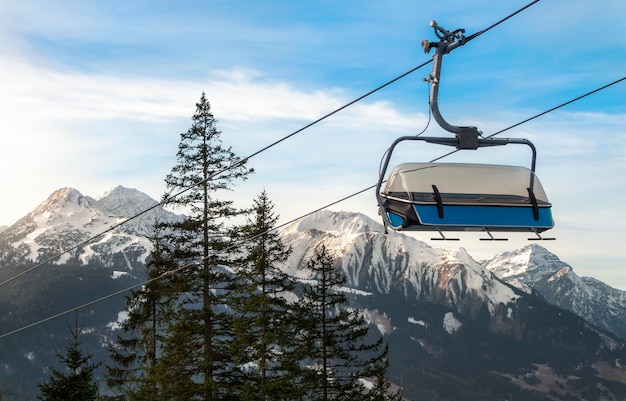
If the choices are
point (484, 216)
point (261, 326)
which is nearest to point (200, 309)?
point (261, 326)

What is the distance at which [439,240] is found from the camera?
1206cm

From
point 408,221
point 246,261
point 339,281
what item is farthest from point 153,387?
point 408,221

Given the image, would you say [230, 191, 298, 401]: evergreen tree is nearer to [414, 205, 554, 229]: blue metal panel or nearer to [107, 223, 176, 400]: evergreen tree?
[107, 223, 176, 400]: evergreen tree

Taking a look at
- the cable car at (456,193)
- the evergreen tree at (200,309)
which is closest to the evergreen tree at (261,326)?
the evergreen tree at (200,309)

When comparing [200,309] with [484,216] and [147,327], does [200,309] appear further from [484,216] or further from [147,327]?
[484,216]

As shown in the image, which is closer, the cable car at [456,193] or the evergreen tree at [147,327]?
the cable car at [456,193]

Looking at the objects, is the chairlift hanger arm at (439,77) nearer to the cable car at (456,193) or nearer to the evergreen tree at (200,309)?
the cable car at (456,193)

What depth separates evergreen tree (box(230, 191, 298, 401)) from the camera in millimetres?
36438

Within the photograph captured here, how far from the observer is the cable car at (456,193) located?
12.2 metres

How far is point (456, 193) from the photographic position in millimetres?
12258

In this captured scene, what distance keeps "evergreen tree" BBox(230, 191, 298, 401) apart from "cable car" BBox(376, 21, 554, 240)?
2443cm

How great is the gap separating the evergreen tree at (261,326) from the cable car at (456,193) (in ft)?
80.2

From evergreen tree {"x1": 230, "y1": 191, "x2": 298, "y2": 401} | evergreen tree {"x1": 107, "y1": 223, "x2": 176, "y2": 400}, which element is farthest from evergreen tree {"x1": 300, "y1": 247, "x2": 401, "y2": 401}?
evergreen tree {"x1": 107, "y1": 223, "x2": 176, "y2": 400}

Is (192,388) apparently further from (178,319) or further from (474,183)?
(474,183)
